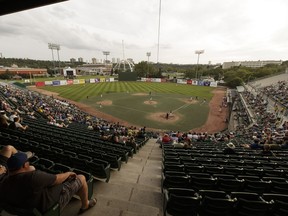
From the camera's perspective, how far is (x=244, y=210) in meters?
3.42

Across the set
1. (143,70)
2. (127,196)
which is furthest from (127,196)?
(143,70)

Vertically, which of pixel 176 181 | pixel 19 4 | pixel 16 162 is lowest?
pixel 176 181

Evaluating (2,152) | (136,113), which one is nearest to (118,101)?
(136,113)

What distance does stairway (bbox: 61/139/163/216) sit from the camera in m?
3.75

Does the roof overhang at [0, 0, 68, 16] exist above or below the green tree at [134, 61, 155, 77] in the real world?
above

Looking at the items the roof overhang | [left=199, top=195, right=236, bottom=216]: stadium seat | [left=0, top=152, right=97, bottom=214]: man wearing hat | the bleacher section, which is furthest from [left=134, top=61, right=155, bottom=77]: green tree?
[left=0, top=152, right=97, bottom=214]: man wearing hat

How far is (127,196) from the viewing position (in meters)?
4.52

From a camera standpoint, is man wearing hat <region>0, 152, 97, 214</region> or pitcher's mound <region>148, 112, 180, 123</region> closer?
man wearing hat <region>0, 152, 97, 214</region>

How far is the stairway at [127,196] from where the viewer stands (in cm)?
375

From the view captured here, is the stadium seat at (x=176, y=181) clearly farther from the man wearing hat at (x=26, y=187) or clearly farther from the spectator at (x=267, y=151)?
the spectator at (x=267, y=151)

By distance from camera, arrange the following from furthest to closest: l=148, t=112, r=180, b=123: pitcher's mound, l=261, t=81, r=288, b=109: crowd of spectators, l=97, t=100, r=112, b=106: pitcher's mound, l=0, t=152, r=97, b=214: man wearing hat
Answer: l=97, t=100, r=112, b=106: pitcher's mound
l=261, t=81, r=288, b=109: crowd of spectators
l=148, t=112, r=180, b=123: pitcher's mound
l=0, t=152, r=97, b=214: man wearing hat

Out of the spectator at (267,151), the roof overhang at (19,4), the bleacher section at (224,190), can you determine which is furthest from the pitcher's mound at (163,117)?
the roof overhang at (19,4)

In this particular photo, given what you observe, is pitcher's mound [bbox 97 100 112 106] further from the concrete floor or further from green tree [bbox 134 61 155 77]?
green tree [bbox 134 61 155 77]

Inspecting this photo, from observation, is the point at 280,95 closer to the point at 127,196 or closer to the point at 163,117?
the point at 163,117
